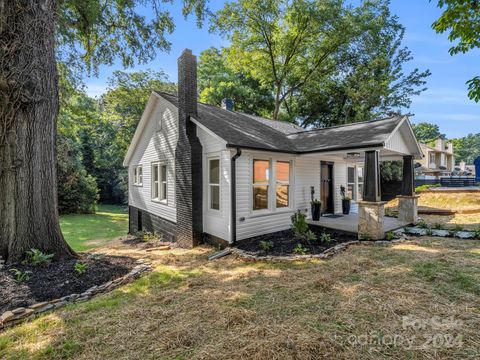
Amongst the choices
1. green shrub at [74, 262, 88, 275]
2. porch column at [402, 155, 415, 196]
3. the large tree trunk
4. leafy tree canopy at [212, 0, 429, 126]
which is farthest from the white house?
leafy tree canopy at [212, 0, 429, 126]

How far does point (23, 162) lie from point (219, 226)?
194 inches

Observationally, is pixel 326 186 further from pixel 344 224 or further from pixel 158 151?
pixel 158 151

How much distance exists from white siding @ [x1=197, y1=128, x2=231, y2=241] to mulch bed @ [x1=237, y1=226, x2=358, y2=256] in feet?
2.44

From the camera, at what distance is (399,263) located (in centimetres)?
527

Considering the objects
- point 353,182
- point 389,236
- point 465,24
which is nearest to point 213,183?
point 389,236

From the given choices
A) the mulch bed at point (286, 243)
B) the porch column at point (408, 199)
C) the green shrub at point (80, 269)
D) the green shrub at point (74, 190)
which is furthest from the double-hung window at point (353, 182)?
the green shrub at point (74, 190)

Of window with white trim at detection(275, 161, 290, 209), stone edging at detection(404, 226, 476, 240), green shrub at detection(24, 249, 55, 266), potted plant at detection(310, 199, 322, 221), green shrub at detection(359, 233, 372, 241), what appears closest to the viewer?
green shrub at detection(24, 249, 55, 266)

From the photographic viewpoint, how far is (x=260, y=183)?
25.5 ft

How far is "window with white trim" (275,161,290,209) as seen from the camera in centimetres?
845

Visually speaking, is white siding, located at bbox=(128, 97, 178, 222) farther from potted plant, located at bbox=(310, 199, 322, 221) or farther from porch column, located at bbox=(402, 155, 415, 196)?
porch column, located at bbox=(402, 155, 415, 196)

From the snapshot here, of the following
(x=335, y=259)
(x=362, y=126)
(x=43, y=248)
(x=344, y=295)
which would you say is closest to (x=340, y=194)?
(x=362, y=126)

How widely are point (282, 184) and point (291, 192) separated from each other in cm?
57

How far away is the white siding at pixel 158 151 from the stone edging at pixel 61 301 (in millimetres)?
4163

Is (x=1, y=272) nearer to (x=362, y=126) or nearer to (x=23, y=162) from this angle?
(x=23, y=162)
